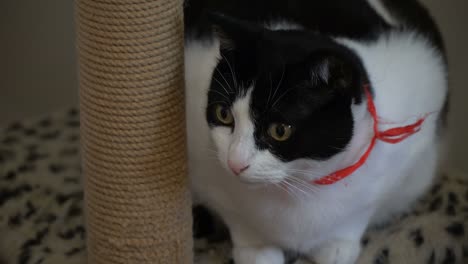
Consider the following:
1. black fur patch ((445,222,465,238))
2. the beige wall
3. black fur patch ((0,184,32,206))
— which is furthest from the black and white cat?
black fur patch ((0,184,32,206))

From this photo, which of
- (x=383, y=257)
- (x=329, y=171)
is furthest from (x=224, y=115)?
(x=383, y=257)

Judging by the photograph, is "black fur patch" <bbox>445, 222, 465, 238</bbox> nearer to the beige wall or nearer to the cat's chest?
the cat's chest

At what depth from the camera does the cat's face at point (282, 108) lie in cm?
102

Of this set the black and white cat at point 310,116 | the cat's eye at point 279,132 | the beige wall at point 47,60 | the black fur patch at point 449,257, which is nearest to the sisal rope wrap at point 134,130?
the black and white cat at point 310,116

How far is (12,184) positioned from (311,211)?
804mm

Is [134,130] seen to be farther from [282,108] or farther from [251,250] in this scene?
[251,250]

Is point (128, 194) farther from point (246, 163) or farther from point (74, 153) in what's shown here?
point (74, 153)

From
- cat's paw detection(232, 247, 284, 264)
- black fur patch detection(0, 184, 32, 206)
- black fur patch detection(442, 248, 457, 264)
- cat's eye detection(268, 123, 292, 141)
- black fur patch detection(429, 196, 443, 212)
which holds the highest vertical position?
cat's eye detection(268, 123, 292, 141)

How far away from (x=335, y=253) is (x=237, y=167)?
427 millimetres

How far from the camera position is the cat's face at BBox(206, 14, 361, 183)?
102cm

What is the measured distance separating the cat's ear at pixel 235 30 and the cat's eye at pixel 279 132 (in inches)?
5.5

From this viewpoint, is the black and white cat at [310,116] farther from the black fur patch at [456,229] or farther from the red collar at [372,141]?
the black fur patch at [456,229]

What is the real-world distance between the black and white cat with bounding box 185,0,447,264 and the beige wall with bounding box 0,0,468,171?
36 centimetres

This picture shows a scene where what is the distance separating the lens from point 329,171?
45.0 inches
